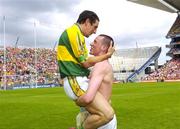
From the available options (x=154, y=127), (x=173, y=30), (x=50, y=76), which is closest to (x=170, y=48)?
(x=173, y=30)

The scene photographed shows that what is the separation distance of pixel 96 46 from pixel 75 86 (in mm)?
669

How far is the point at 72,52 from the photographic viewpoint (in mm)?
6391

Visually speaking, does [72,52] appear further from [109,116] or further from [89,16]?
[109,116]

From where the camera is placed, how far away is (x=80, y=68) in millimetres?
6422

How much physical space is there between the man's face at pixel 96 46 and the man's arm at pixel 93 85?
0.98ft

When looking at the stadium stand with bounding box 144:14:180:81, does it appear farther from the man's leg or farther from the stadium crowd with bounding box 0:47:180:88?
the man's leg

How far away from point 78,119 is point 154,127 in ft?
22.1

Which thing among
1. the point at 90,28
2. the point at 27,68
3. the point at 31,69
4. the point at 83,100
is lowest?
the point at 31,69

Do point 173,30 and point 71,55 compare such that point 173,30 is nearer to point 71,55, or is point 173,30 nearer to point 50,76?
point 50,76

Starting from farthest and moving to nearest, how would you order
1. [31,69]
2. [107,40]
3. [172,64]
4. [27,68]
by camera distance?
1. [172,64]
2. [31,69]
3. [27,68]
4. [107,40]

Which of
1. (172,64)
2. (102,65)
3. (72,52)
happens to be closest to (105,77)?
(102,65)

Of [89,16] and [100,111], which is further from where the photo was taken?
[89,16]

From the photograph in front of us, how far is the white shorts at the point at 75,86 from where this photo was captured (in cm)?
624

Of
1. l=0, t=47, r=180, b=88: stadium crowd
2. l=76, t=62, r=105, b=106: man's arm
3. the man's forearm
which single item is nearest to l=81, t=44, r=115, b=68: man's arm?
the man's forearm
